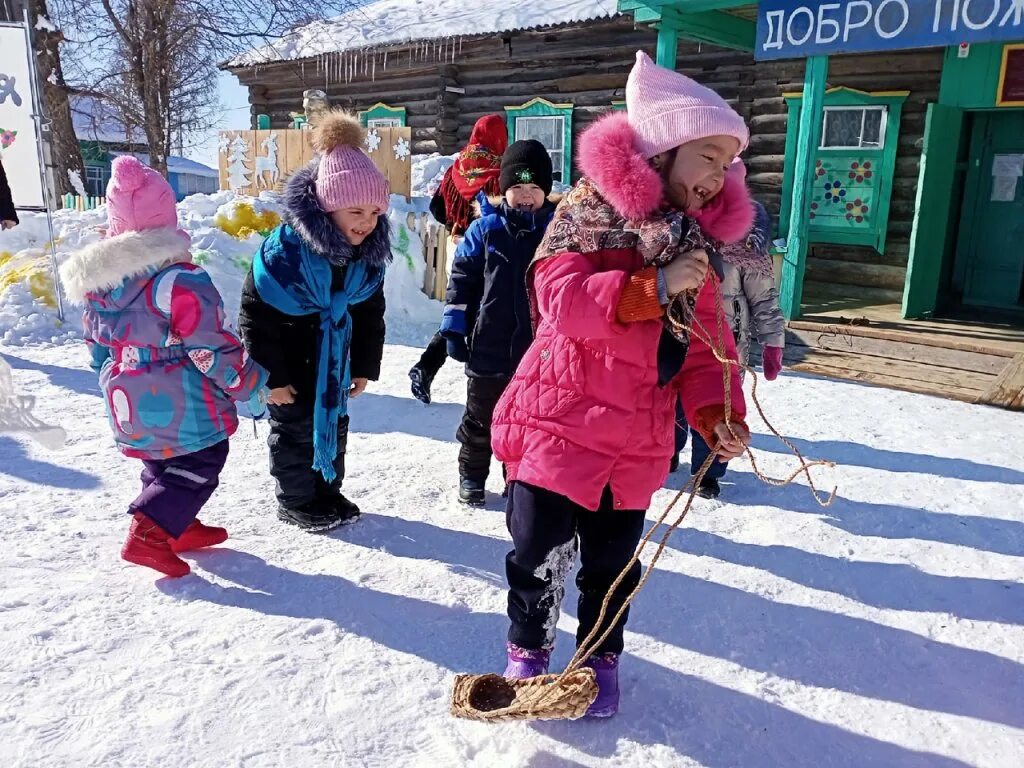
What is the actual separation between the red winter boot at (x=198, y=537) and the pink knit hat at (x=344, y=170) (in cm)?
129

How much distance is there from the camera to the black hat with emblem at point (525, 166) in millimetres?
3387

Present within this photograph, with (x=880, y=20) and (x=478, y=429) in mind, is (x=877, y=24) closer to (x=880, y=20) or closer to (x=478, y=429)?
(x=880, y=20)

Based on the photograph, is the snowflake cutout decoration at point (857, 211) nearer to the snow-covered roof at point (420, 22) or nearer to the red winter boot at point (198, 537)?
the snow-covered roof at point (420, 22)

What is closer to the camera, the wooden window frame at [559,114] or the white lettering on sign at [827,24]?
the white lettering on sign at [827,24]

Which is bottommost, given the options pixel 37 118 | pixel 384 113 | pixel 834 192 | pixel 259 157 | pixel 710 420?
pixel 710 420

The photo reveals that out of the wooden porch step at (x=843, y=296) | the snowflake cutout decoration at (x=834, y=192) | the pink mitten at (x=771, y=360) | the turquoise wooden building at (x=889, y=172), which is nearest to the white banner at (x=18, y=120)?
the turquoise wooden building at (x=889, y=172)

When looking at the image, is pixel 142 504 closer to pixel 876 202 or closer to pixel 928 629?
pixel 928 629

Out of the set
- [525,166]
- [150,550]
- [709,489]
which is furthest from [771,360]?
[150,550]

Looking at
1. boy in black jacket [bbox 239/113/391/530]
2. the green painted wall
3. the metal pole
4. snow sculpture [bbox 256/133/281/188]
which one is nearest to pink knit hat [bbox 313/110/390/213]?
boy in black jacket [bbox 239/113/391/530]

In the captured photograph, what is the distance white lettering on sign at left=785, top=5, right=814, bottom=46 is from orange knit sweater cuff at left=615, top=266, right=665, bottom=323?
5.47 m

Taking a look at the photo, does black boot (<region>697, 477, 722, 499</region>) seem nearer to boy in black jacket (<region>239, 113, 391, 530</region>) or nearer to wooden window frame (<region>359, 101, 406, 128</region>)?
boy in black jacket (<region>239, 113, 391, 530</region>)

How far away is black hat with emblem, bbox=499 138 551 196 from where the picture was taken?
11.1 feet

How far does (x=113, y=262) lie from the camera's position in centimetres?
259

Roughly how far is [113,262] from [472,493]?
1.76m
